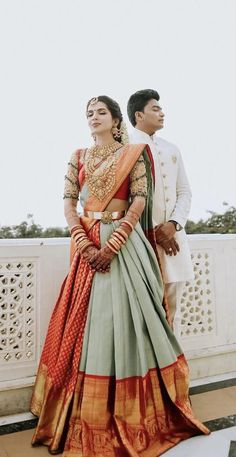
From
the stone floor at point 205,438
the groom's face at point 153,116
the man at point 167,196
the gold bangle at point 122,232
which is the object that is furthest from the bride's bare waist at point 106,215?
the stone floor at point 205,438

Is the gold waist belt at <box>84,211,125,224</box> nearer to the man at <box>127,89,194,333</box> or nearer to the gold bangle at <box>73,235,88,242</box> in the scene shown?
the gold bangle at <box>73,235,88,242</box>

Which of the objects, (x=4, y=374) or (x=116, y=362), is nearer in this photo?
(x=116, y=362)

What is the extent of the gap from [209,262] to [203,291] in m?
0.22

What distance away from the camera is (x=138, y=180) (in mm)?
1873

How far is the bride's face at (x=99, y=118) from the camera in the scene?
1.93 metres

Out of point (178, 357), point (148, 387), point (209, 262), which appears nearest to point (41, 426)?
point (148, 387)

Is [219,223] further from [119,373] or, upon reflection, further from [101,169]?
[119,373]

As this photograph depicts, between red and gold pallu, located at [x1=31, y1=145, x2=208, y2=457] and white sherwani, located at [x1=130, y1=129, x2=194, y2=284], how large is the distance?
0.17 metres

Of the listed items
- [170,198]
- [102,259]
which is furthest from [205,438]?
[170,198]

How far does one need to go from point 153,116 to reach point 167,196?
463 millimetres

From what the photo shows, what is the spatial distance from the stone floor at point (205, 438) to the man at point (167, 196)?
510mm

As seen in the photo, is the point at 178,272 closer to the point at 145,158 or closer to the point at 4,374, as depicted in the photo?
the point at 145,158

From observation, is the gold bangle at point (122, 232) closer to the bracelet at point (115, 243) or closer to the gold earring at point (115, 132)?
the bracelet at point (115, 243)

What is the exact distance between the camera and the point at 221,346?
8.97ft
